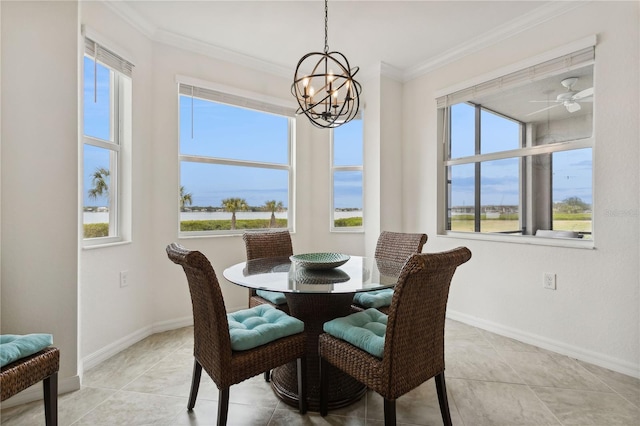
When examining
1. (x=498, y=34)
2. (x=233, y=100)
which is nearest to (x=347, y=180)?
(x=233, y=100)

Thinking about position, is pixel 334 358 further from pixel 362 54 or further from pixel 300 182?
pixel 362 54

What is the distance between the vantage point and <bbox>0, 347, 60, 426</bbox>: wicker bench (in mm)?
1249

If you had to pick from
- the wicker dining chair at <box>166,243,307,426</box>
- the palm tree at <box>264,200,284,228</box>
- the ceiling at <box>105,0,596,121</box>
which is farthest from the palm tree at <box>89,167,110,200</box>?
the palm tree at <box>264,200,284,228</box>

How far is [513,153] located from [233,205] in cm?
282

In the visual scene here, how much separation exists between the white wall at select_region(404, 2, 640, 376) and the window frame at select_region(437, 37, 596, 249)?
0.21ft

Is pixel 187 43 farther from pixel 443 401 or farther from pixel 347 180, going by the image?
pixel 443 401

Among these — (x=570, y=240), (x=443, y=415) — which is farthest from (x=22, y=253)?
(x=570, y=240)

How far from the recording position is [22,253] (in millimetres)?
1771

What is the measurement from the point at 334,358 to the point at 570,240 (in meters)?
2.14

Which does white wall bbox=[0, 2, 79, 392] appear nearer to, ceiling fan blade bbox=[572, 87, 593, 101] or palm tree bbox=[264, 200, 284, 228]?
palm tree bbox=[264, 200, 284, 228]

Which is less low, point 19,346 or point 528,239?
point 528,239

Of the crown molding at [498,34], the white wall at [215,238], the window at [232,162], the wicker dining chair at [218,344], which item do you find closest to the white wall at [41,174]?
the white wall at [215,238]

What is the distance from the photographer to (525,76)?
2691mm

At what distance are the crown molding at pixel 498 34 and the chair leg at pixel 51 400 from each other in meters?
3.93
